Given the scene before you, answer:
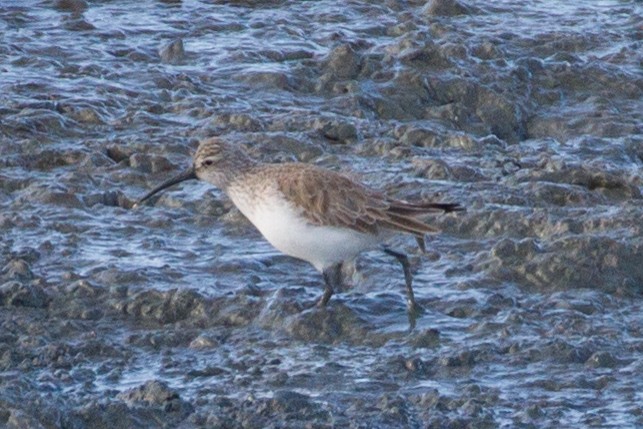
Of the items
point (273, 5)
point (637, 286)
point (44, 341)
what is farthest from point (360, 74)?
point (44, 341)

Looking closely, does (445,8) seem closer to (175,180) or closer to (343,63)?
(343,63)

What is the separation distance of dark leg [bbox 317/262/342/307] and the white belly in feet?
0.12

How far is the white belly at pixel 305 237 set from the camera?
26.9ft

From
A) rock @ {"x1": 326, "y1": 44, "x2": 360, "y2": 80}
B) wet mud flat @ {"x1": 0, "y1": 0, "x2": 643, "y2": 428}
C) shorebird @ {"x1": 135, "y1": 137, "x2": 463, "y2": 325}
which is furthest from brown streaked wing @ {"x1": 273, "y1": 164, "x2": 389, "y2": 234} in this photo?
rock @ {"x1": 326, "y1": 44, "x2": 360, "y2": 80}

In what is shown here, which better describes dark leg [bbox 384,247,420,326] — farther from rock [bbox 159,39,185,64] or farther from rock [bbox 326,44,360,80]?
rock [bbox 159,39,185,64]

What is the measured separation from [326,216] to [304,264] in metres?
0.75

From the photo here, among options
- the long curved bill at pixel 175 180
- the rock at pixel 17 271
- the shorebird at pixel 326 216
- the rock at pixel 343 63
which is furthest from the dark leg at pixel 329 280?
the rock at pixel 343 63

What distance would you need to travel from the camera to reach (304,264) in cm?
894

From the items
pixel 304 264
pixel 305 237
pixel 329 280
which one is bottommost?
pixel 304 264

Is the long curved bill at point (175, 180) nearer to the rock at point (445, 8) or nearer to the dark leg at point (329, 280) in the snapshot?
the dark leg at point (329, 280)

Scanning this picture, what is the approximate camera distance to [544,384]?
291 inches

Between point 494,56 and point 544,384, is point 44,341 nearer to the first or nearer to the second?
point 544,384

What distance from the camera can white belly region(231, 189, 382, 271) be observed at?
323 inches

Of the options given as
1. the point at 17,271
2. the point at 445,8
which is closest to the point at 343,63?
the point at 445,8
